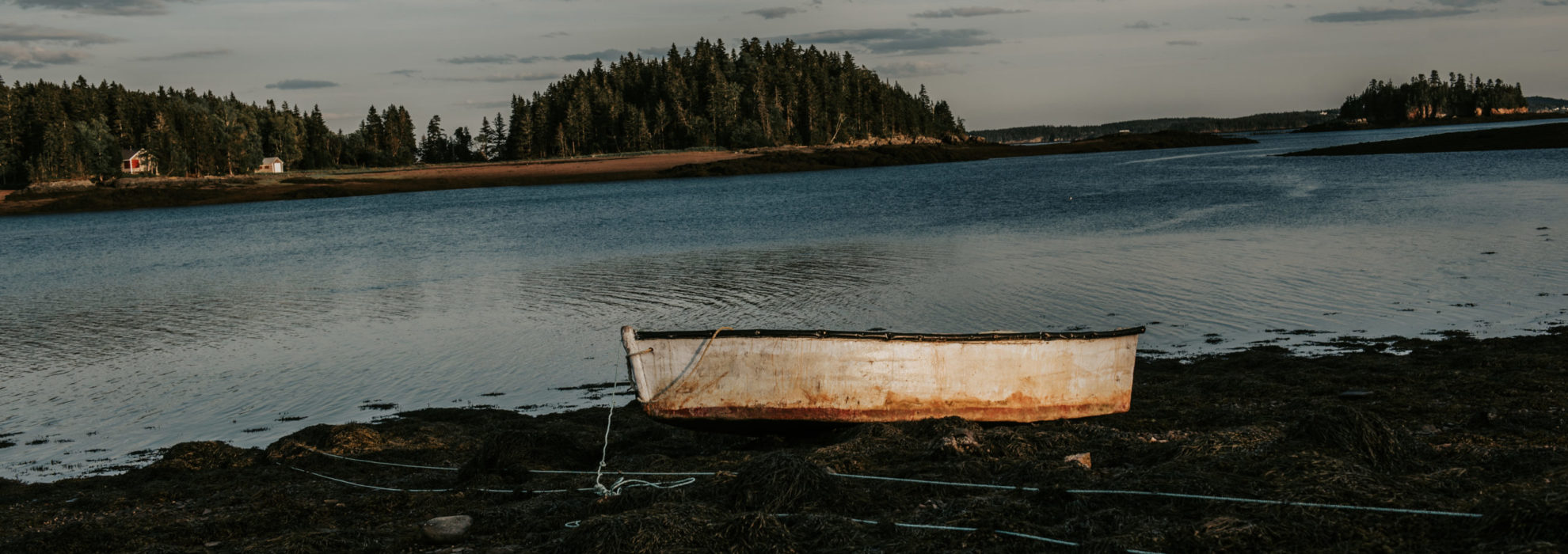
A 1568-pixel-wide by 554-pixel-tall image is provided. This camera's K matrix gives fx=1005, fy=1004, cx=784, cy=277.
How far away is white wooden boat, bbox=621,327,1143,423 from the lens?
9.27 metres

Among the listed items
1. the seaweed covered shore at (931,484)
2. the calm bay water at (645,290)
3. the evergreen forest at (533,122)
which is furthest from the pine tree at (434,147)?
the seaweed covered shore at (931,484)

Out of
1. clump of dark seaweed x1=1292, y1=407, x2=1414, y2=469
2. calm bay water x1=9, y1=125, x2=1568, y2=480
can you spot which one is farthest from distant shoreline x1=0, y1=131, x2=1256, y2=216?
clump of dark seaweed x1=1292, y1=407, x2=1414, y2=469

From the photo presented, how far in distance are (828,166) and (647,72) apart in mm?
45035

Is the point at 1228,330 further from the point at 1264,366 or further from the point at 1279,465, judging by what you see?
the point at 1279,465

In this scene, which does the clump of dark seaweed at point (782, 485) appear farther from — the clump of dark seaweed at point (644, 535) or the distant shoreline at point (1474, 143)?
the distant shoreline at point (1474, 143)

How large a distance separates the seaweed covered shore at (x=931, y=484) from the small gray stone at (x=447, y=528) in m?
0.07

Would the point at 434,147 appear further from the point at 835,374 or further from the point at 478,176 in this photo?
the point at 835,374


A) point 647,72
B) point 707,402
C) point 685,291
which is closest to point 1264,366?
point 707,402

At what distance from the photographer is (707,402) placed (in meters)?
9.45

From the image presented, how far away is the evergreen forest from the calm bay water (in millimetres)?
72663

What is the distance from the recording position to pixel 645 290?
22969 millimetres

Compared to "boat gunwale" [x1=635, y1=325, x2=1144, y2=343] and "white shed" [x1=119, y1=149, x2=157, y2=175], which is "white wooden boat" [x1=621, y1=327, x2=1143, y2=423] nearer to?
"boat gunwale" [x1=635, y1=325, x2=1144, y2=343]

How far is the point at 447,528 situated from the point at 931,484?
3.49 meters

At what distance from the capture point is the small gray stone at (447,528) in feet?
22.5
